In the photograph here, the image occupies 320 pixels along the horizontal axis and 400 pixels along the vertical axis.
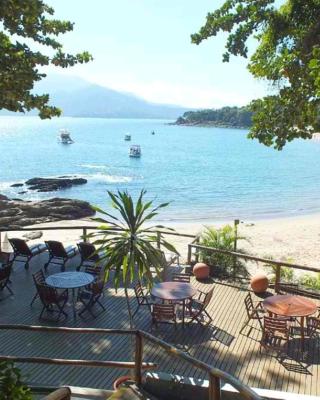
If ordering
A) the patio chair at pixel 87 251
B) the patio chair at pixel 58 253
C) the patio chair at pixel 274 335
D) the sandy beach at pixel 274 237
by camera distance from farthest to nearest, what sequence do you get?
the sandy beach at pixel 274 237 → the patio chair at pixel 58 253 → the patio chair at pixel 87 251 → the patio chair at pixel 274 335

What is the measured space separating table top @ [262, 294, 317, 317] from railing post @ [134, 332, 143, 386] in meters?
3.83

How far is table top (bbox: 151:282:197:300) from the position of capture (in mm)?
9328

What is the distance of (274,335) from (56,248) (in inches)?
267

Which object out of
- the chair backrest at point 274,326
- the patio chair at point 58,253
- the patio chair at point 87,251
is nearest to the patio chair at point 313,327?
the chair backrest at point 274,326

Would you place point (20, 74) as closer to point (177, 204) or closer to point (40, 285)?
point (40, 285)

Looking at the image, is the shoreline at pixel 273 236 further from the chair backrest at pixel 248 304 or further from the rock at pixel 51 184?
the rock at pixel 51 184

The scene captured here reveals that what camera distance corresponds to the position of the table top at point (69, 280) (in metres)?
9.70

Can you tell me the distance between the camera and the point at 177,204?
43.6 metres

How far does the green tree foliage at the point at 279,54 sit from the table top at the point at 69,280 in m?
4.95

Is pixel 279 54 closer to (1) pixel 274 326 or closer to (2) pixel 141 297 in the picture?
(1) pixel 274 326

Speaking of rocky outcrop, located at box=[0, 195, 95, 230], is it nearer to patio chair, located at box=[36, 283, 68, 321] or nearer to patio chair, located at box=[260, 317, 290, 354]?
patio chair, located at box=[36, 283, 68, 321]

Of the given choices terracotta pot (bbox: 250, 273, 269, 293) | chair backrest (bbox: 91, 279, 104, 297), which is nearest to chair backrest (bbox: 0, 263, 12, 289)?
chair backrest (bbox: 91, 279, 104, 297)

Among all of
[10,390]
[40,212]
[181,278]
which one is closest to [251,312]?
[181,278]

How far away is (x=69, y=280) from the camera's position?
32.9 ft
